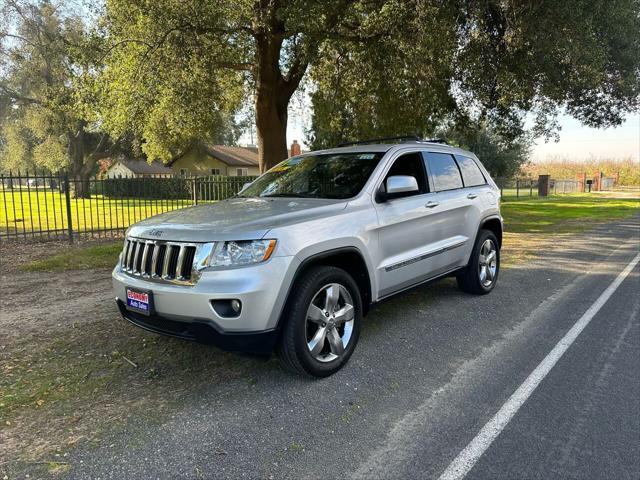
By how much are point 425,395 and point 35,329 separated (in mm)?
4164

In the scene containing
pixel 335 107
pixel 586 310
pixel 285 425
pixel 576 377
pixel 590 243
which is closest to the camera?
pixel 285 425

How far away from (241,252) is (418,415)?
5.56 feet

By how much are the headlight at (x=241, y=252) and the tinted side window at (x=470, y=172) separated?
140 inches

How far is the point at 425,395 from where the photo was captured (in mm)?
3588

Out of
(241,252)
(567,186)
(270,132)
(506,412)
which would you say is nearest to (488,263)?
(506,412)

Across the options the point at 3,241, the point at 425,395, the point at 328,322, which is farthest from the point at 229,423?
the point at 3,241

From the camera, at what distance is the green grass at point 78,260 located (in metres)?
8.31

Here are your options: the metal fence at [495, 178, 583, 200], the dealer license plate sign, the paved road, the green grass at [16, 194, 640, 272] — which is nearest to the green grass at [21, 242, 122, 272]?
the green grass at [16, 194, 640, 272]

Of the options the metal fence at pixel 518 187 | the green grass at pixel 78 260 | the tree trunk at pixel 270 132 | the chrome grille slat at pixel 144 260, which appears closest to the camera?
the chrome grille slat at pixel 144 260

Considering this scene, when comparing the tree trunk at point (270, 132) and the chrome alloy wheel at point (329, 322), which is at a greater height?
the tree trunk at point (270, 132)

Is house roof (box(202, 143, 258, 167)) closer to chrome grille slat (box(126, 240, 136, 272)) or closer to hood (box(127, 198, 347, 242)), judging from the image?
hood (box(127, 198, 347, 242))

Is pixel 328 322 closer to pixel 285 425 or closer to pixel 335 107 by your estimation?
pixel 285 425

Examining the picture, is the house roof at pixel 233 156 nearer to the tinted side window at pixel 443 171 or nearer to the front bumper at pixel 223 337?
the tinted side window at pixel 443 171

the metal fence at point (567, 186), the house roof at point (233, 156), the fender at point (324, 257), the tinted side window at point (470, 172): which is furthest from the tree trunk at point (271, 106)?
the metal fence at point (567, 186)
